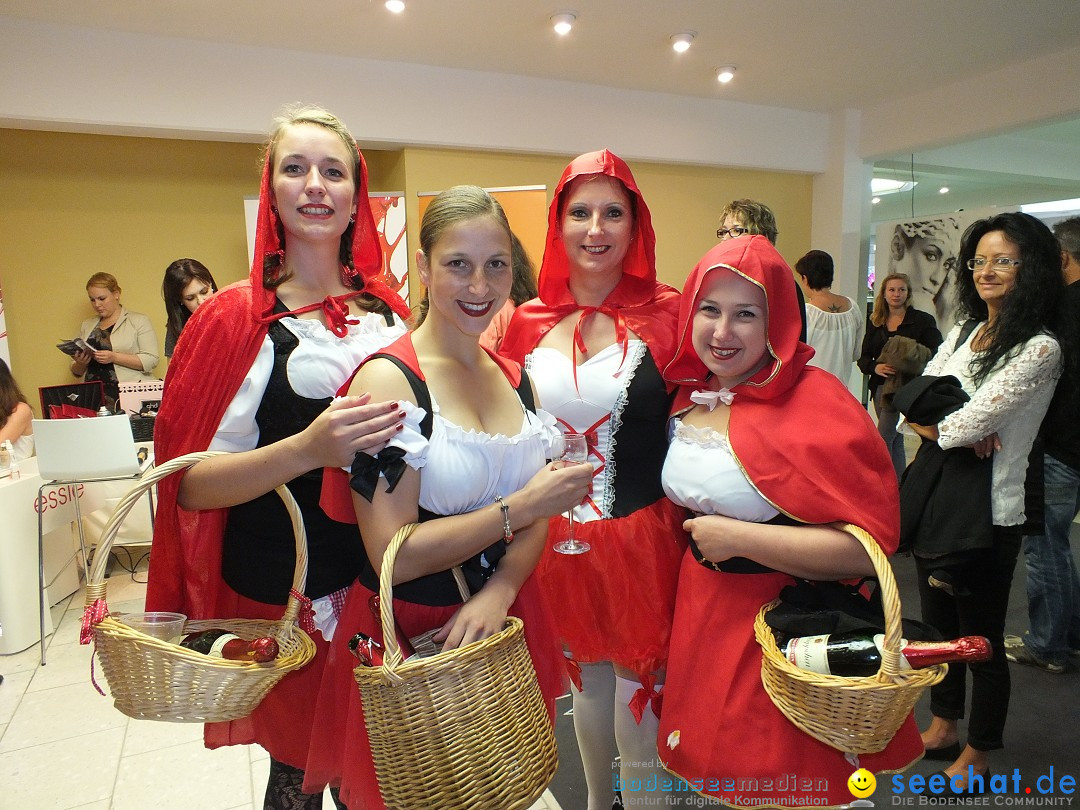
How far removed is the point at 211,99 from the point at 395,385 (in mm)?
4680

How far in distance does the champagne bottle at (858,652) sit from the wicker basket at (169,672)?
0.94 m

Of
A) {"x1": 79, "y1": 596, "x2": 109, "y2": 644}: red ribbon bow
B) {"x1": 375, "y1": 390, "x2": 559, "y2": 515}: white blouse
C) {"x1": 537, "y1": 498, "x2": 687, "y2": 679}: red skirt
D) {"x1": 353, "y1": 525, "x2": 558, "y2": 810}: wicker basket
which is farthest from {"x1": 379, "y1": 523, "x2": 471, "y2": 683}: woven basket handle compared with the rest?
{"x1": 537, "y1": 498, "x2": 687, "y2": 679}: red skirt

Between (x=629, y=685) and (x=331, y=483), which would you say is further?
(x=629, y=685)

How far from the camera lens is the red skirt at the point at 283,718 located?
1501 millimetres

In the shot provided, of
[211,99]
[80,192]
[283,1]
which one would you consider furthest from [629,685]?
[80,192]

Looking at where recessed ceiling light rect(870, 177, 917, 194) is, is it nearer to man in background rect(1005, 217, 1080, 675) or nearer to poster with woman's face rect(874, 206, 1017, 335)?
poster with woman's face rect(874, 206, 1017, 335)

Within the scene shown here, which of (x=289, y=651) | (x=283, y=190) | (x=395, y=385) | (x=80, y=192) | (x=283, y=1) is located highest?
(x=283, y=1)

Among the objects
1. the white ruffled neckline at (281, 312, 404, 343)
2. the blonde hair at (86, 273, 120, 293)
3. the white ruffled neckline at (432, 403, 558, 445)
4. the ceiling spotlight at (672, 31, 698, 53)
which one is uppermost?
the ceiling spotlight at (672, 31, 698, 53)

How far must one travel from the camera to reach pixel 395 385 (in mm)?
1275

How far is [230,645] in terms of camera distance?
4.33 ft

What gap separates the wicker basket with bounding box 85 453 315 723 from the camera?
3.94ft

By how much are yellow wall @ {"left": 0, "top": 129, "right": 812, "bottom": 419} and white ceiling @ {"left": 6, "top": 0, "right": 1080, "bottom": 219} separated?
0.86m

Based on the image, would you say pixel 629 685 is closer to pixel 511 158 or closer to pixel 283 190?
pixel 283 190

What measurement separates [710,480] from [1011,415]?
148 cm
